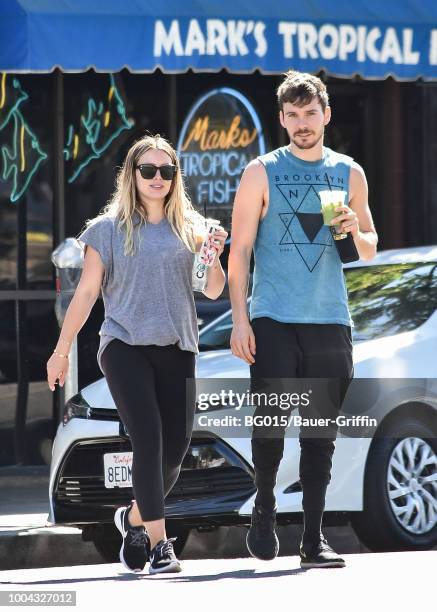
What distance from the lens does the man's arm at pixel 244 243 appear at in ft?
20.0

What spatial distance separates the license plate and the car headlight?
32cm

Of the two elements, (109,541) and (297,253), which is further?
(109,541)

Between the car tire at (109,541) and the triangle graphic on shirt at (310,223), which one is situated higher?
the triangle graphic on shirt at (310,223)

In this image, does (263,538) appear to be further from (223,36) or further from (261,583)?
(223,36)

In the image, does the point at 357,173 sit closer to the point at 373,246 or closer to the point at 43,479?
the point at 373,246

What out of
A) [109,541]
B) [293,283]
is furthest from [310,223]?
[109,541]

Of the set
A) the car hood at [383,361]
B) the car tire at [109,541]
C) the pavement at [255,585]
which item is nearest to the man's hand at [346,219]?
the pavement at [255,585]

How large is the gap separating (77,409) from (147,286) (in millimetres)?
1919

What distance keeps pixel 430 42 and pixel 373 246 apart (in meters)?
4.84

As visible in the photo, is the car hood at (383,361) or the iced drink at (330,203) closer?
the iced drink at (330,203)

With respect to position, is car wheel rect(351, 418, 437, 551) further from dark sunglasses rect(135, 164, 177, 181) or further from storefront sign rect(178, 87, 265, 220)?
storefront sign rect(178, 87, 265, 220)

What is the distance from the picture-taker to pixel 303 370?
611cm

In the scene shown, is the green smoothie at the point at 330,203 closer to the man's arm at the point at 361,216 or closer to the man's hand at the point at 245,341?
the man's arm at the point at 361,216

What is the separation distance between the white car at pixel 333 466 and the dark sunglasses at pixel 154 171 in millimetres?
1589
